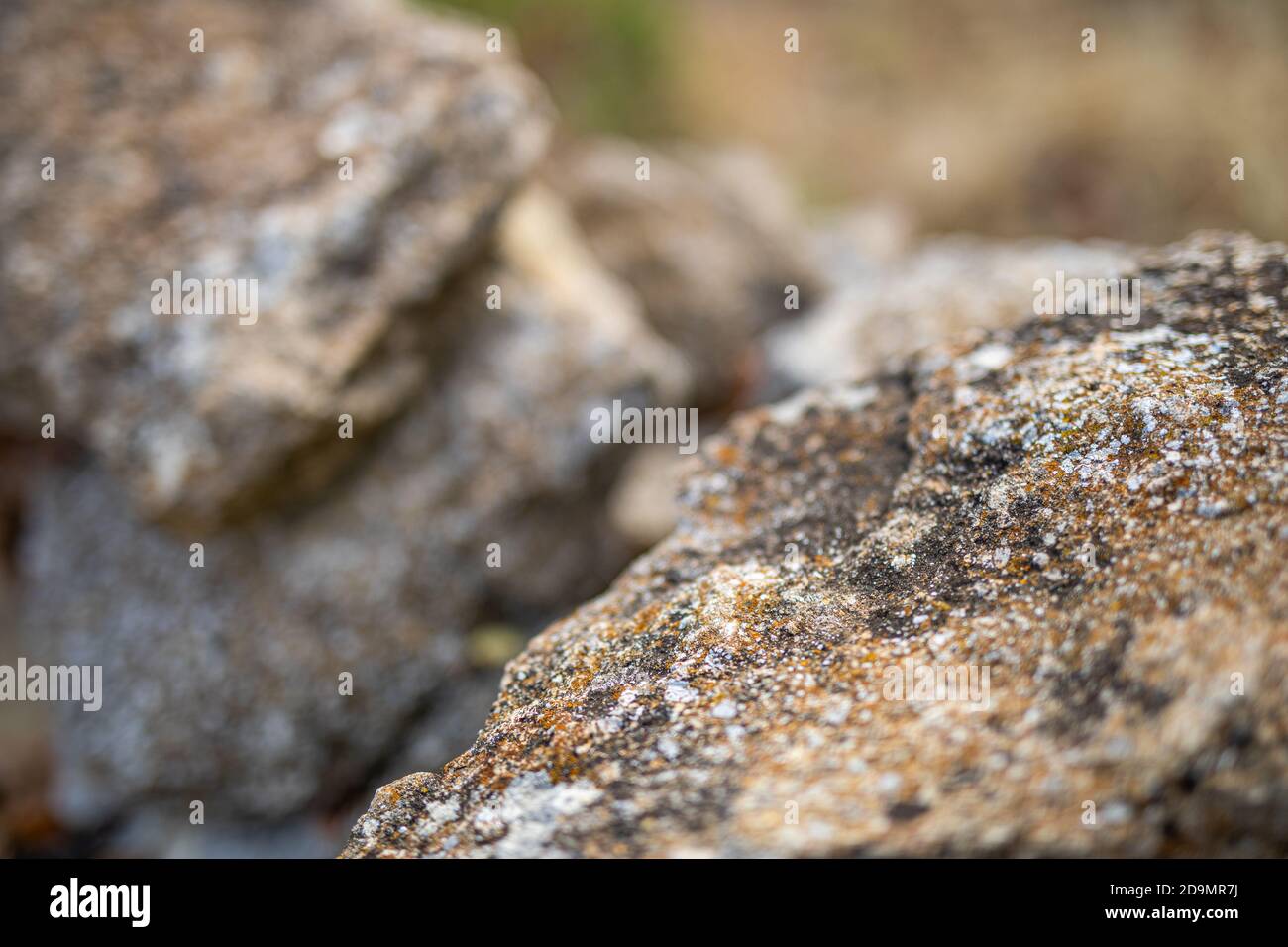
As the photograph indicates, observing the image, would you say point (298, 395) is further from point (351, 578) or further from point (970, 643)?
point (970, 643)

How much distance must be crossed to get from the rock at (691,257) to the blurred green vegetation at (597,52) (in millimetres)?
1319

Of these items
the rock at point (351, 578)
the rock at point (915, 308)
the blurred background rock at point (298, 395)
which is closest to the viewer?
the blurred background rock at point (298, 395)

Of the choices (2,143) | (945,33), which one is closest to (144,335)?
(2,143)

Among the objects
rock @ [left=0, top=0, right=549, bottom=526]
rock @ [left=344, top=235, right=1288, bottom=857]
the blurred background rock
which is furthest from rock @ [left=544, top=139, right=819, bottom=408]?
rock @ [left=344, top=235, right=1288, bottom=857]

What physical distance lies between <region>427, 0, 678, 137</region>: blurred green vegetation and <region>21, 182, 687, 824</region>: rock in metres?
3.63

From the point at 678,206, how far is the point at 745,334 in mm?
1105

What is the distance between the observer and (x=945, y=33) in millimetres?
11664

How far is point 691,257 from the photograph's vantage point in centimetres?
585

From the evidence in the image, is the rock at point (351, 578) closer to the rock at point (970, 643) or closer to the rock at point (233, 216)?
the rock at point (233, 216)

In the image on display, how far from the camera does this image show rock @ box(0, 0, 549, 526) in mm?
3486

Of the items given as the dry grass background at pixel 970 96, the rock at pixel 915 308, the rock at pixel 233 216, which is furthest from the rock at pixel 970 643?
the dry grass background at pixel 970 96

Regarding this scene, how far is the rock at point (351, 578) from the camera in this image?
388 cm

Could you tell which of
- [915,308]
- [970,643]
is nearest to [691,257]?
[915,308]
